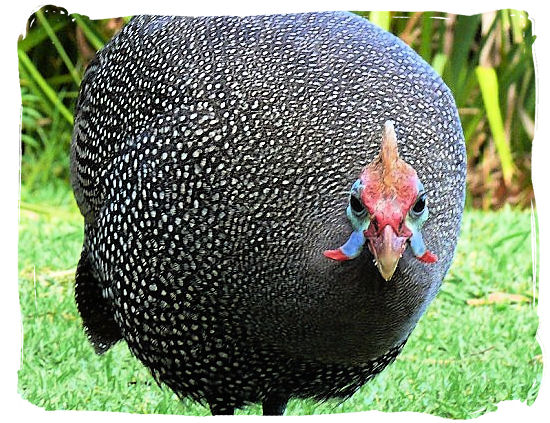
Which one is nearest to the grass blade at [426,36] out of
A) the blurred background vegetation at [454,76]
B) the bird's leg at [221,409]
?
the blurred background vegetation at [454,76]

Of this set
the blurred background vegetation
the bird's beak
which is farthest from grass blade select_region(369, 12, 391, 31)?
the bird's beak

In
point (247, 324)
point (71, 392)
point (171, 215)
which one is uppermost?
point (171, 215)

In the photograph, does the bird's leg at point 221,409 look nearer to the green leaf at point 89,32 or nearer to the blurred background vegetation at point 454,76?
the blurred background vegetation at point 454,76

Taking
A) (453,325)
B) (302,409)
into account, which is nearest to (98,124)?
(302,409)

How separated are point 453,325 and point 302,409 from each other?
0.74m

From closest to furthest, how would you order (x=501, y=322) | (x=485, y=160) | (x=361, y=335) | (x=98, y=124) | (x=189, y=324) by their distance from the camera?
(x=361, y=335), (x=189, y=324), (x=98, y=124), (x=485, y=160), (x=501, y=322)

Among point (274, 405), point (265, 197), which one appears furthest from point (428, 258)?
point (274, 405)

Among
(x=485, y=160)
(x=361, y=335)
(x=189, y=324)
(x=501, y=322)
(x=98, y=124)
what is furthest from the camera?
(x=501, y=322)

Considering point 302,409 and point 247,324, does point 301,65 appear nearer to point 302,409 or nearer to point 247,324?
point 247,324

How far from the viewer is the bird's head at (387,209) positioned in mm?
1768

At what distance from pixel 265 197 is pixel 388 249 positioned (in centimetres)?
33

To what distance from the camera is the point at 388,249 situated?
1.76 meters

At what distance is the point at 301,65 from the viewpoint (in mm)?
2146

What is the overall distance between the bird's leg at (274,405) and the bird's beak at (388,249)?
1.87ft
